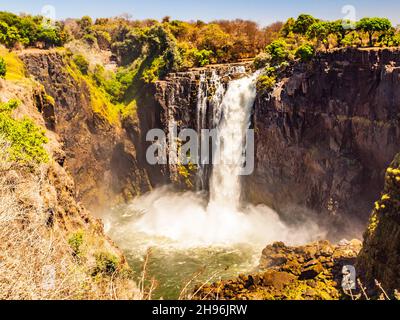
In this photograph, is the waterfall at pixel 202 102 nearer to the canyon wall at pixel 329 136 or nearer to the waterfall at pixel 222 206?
the waterfall at pixel 222 206

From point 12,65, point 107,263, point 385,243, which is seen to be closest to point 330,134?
point 385,243

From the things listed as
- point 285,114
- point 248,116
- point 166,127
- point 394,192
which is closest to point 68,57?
point 166,127

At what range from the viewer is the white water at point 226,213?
34.3 metres

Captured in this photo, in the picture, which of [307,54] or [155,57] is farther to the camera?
[155,57]

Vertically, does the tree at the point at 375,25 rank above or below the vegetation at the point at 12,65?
above

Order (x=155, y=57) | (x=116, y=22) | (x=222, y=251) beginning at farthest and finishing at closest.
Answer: (x=116, y=22) < (x=155, y=57) < (x=222, y=251)

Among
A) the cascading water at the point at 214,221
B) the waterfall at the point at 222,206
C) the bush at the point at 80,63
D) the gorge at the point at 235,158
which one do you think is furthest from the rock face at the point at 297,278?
the bush at the point at 80,63

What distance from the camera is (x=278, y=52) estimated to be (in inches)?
1442

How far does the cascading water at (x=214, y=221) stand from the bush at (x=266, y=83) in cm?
130

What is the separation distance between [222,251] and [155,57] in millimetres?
28478

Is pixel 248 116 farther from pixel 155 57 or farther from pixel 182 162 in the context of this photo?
pixel 155 57

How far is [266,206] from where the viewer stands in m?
37.9

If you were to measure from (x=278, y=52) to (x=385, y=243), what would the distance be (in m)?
22.4

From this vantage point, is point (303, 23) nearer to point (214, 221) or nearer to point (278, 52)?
point (278, 52)
